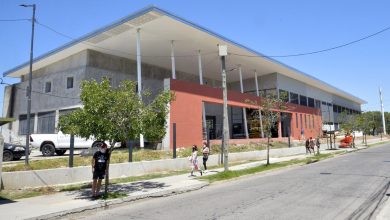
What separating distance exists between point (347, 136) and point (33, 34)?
39676 millimetres

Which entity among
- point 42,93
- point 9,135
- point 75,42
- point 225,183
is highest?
point 75,42

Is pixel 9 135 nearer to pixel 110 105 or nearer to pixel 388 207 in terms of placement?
pixel 110 105

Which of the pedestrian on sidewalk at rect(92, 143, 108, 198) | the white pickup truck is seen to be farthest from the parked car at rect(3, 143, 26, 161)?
the pedestrian on sidewalk at rect(92, 143, 108, 198)

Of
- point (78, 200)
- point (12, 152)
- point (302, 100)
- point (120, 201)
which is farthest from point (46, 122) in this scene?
point (302, 100)

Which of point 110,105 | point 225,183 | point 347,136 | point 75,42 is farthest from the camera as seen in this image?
point 347,136

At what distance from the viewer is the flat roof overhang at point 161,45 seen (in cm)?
2481

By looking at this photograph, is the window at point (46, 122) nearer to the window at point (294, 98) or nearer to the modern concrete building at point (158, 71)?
the modern concrete building at point (158, 71)

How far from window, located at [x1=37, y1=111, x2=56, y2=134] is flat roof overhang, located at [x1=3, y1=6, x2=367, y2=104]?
4.98 meters

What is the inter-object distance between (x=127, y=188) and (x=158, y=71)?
25.5 meters

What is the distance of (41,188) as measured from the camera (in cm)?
1270

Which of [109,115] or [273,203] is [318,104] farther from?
[109,115]

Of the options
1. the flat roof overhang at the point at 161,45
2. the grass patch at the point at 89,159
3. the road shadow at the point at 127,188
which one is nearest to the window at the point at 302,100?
the flat roof overhang at the point at 161,45

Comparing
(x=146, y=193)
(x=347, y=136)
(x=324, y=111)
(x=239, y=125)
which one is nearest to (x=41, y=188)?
(x=146, y=193)

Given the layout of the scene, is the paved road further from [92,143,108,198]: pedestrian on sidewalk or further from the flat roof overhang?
the flat roof overhang
